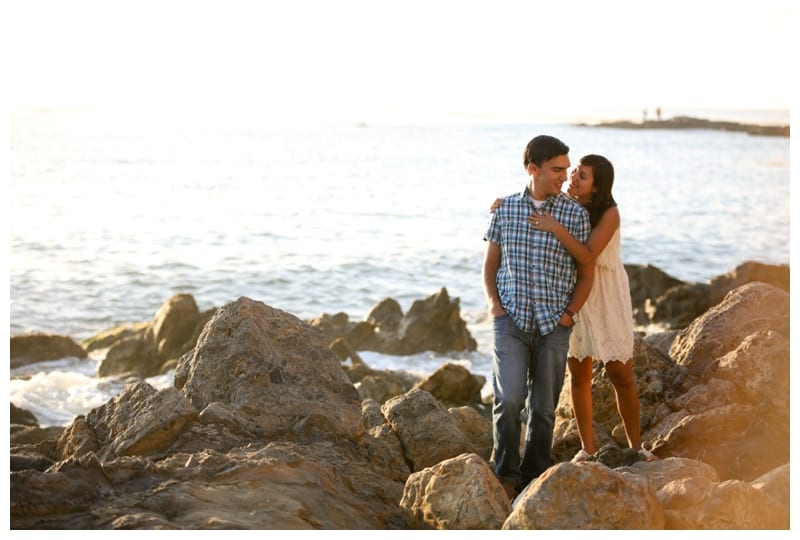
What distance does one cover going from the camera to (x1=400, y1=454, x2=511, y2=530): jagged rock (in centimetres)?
501

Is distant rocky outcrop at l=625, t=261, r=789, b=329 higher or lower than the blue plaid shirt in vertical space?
lower

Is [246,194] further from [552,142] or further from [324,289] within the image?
[552,142]

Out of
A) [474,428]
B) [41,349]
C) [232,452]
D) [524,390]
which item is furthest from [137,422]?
[41,349]

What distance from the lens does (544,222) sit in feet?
19.6

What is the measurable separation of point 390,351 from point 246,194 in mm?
31769

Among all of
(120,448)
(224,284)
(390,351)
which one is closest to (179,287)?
(224,284)

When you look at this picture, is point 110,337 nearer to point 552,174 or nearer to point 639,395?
point 639,395

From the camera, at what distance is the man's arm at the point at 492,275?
6.12 m

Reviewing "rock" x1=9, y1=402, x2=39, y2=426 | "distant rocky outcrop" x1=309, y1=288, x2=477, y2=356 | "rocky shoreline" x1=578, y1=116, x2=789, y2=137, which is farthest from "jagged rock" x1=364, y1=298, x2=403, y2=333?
"rocky shoreline" x1=578, y1=116, x2=789, y2=137

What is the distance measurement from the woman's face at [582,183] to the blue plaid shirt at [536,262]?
18cm

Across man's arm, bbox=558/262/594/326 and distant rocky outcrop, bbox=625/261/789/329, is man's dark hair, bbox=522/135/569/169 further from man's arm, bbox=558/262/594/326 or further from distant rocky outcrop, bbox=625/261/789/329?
distant rocky outcrop, bbox=625/261/789/329

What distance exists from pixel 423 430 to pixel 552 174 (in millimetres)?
2519

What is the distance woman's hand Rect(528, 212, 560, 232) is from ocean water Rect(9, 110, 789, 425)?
10408 mm

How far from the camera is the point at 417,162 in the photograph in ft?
221
